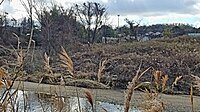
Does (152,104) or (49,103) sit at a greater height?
(152,104)

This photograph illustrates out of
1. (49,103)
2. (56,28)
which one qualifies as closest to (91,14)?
(56,28)

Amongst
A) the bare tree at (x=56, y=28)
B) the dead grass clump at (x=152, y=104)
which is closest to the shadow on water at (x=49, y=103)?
the dead grass clump at (x=152, y=104)

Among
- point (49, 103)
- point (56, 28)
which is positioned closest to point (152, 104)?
point (49, 103)

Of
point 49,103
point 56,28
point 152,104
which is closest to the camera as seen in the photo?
point 152,104

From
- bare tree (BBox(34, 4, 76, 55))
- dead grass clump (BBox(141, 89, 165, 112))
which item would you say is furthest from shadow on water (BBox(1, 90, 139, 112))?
bare tree (BBox(34, 4, 76, 55))

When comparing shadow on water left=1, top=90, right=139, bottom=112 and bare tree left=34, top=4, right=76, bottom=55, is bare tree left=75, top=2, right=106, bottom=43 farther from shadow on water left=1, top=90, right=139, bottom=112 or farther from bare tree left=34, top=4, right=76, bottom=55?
shadow on water left=1, top=90, right=139, bottom=112

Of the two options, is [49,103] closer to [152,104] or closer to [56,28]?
[152,104]

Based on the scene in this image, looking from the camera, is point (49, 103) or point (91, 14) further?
point (91, 14)

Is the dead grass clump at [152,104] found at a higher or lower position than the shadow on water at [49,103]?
higher

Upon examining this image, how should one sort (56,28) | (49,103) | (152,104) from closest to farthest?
(152,104), (49,103), (56,28)

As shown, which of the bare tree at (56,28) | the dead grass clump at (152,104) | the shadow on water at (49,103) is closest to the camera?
the dead grass clump at (152,104)

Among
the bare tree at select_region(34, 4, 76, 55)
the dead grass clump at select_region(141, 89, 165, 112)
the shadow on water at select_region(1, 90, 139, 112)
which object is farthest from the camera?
the bare tree at select_region(34, 4, 76, 55)

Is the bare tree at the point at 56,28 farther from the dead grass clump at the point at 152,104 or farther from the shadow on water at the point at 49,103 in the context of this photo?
the dead grass clump at the point at 152,104

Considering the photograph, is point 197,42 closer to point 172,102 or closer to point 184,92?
point 184,92
